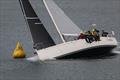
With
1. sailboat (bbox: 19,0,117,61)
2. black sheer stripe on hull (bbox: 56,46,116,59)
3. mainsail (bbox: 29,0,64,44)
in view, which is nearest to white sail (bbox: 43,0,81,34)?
sailboat (bbox: 19,0,117,61)

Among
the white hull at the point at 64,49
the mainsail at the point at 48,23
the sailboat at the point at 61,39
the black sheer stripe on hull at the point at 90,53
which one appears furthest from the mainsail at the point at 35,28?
the black sheer stripe on hull at the point at 90,53

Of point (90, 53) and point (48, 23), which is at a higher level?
point (90, 53)

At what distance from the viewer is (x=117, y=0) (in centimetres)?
16862

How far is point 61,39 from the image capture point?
6512 cm

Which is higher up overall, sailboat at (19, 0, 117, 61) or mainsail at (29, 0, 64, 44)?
sailboat at (19, 0, 117, 61)

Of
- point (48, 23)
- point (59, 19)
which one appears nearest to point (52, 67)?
point (59, 19)

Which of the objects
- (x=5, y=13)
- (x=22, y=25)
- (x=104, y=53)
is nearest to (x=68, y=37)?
(x=104, y=53)

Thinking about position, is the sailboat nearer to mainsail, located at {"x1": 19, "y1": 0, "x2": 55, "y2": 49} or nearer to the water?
mainsail, located at {"x1": 19, "y1": 0, "x2": 55, "y2": 49}

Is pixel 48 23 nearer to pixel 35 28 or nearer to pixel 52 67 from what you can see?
pixel 35 28

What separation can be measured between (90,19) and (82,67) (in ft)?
169

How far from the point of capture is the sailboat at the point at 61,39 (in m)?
62.5

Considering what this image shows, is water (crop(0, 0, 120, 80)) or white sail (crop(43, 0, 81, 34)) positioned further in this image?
white sail (crop(43, 0, 81, 34))

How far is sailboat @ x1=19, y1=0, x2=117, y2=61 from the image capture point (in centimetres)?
6253

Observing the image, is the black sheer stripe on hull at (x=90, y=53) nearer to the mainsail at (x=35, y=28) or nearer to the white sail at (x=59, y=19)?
the mainsail at (x=35, y=28)
